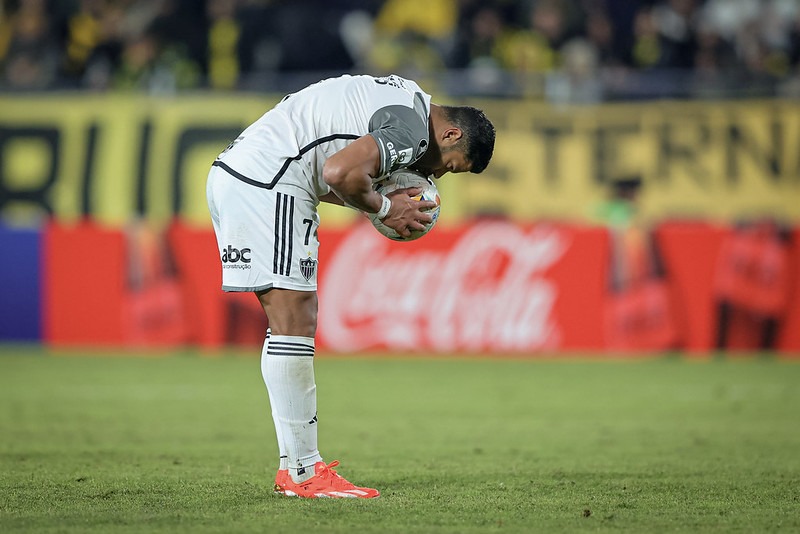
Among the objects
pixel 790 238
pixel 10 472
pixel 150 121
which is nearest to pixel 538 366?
pixel 790 238

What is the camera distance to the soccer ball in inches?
242

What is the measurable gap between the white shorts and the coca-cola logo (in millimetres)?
9172

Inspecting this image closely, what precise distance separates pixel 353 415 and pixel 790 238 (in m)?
7.57

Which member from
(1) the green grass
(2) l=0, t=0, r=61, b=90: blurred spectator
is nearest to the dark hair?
(1) the green grass

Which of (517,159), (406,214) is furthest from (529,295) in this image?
(406,214)

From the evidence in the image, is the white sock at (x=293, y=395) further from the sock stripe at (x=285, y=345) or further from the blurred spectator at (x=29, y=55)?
the blurred spectator at (x=29, y=55)

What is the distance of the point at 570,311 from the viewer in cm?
1536

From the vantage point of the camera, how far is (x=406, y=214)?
6035mm

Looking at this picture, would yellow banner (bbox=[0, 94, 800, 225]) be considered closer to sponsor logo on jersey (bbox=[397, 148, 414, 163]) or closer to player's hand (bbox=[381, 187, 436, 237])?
player's hand (bbox=[381, 187, 436, 237])

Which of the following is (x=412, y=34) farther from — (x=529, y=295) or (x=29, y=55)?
(x=29, y=55)

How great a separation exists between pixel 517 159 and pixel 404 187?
11957mm

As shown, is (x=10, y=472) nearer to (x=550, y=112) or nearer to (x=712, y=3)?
(x=550, y=112)

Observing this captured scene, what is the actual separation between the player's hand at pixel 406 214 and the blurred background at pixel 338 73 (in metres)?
9.57

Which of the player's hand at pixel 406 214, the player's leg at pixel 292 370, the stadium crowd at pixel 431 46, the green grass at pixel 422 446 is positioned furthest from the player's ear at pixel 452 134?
the stadium crowd at pixel 431 46
